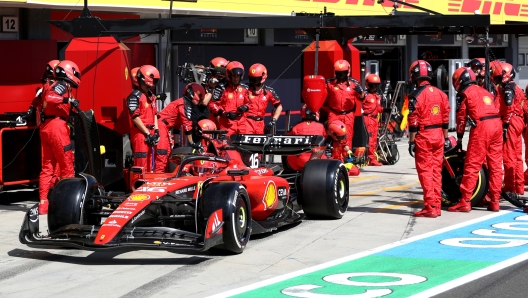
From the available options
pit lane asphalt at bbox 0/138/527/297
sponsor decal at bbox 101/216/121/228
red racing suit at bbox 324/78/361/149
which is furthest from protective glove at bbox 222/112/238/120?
sponsor decal at bbox 101/216/121/228

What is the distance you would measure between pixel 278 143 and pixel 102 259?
10.8ft

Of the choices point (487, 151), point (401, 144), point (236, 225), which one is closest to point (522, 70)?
point (401, 144)

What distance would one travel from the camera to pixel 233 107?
48.0 feet

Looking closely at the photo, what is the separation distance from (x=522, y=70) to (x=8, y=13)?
20.8 meters

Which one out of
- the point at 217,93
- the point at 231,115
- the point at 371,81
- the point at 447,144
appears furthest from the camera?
the point at 371,81

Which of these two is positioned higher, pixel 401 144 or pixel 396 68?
pixel 396 68

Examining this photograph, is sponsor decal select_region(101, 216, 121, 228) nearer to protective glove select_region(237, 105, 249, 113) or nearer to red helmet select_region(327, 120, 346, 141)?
protective glove select_region(237, 105, 249, 113)

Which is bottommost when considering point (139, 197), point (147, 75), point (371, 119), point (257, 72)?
point (139, 197)

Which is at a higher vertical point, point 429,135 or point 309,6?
point 309,6

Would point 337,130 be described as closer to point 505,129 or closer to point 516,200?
point 505,129

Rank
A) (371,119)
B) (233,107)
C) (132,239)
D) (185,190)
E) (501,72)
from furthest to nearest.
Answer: (371,119) → (233,107) → (501,72) → (185,190) → (132,239)

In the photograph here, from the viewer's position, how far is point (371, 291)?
7699mm

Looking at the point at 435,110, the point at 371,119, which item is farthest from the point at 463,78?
the point at 371,119

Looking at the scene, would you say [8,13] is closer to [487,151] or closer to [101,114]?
[101,114]
